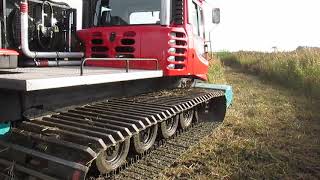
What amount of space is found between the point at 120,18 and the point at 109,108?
82.5 inches

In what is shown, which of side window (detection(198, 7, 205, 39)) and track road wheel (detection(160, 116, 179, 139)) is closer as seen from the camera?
track road wheel (detection(160, 116, 179, 139))

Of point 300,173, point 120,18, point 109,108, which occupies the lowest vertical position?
point 300,173

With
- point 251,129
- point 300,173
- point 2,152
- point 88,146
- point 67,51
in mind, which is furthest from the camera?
point 251,129

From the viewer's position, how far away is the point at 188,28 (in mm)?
5980

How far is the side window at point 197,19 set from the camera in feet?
A: 21.1

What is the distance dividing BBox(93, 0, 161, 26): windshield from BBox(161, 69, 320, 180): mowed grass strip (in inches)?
77.5

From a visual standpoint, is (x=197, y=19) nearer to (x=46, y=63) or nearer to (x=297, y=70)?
(x=46, y=63)

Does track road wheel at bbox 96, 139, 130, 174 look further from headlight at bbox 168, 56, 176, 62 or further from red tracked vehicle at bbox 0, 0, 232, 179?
headlight at bbox 168, 56, 176, 62

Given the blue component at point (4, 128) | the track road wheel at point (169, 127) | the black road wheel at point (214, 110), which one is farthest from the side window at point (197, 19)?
the blue component at point (4, 128)

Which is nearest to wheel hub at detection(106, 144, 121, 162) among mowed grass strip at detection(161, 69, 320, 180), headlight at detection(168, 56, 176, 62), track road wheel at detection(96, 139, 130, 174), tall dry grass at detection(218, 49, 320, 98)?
track road wheel at detection(96, 139, 130, 174)

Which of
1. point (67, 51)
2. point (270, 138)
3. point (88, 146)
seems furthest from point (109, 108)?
point (270, 138)

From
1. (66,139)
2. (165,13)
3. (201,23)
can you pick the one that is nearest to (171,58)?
(165,13)

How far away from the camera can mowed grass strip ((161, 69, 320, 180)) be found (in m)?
4.60

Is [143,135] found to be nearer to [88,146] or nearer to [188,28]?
[88,146]
